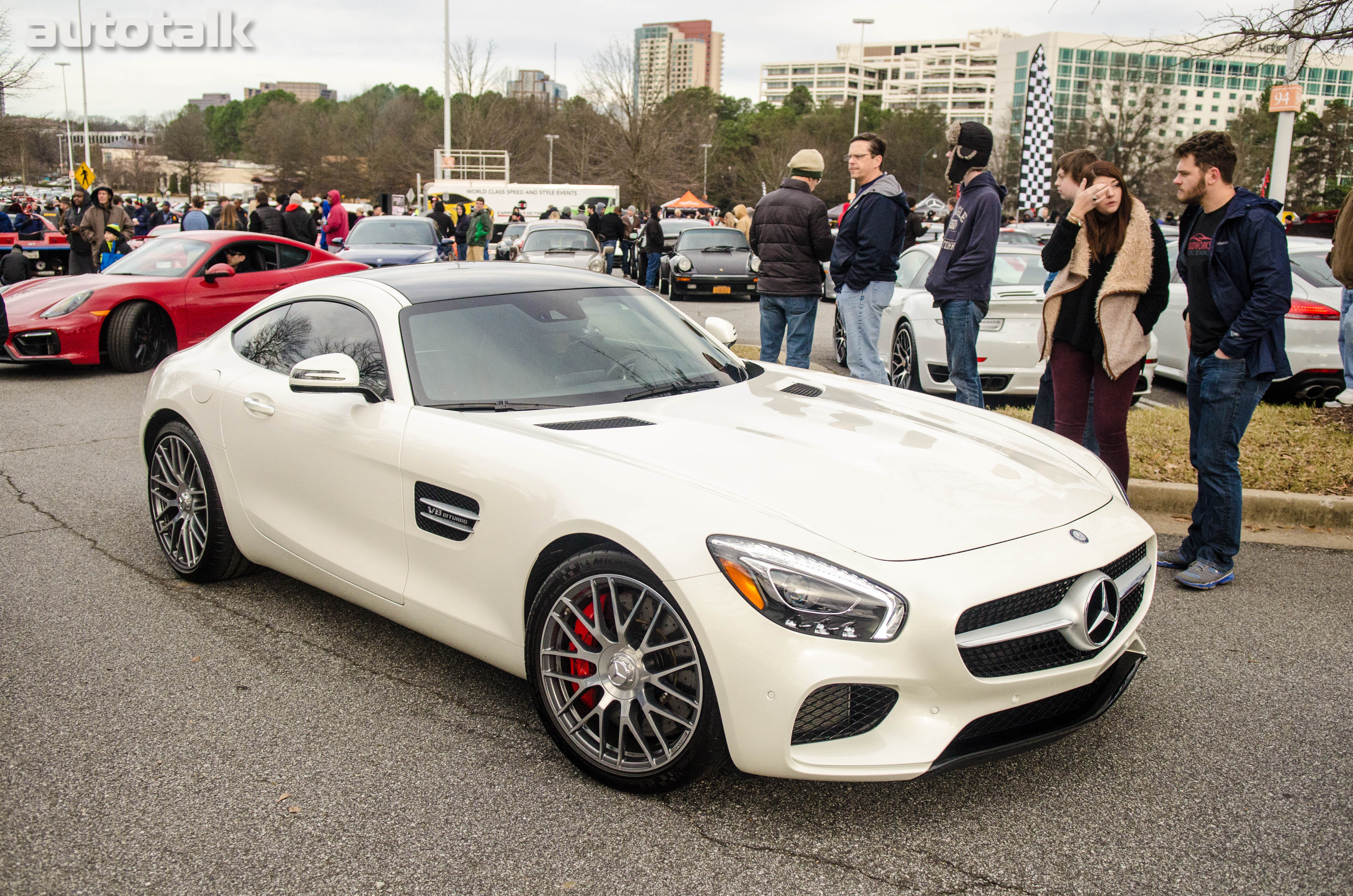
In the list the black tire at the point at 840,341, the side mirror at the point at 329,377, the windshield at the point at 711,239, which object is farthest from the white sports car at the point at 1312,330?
the windshield at the point at 711,239

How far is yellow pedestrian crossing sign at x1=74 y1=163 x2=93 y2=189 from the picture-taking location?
92.8ft

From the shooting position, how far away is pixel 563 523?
2934mm

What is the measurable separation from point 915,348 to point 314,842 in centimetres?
697

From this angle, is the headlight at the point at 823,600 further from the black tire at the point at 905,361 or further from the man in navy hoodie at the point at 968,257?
the black tire at the point at 905,361

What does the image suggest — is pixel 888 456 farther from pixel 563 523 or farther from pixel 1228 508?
pixel 1228 508

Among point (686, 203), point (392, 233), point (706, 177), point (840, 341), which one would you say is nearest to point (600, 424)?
point (840, 341)

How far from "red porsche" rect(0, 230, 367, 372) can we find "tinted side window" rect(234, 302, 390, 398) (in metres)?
6.56

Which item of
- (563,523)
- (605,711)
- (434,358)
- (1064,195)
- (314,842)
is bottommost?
(314,842)

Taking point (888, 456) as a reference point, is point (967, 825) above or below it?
below

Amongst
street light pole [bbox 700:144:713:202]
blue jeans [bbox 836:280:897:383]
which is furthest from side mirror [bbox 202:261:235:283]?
street light pole [bbox 700:144:713:202]

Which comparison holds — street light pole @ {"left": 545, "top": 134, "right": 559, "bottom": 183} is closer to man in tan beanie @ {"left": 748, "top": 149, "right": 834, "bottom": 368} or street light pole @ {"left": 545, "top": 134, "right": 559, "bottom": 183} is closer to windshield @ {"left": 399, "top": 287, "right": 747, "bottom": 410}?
man in tan beanie @ {"left": 748, "top": 149, "right": 834, "bottom": 368}

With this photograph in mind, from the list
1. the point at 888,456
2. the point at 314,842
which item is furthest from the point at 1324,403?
the point at 314,842

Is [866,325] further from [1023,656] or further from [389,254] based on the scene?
[389,254]

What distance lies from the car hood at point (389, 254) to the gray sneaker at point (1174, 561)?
12480mm
